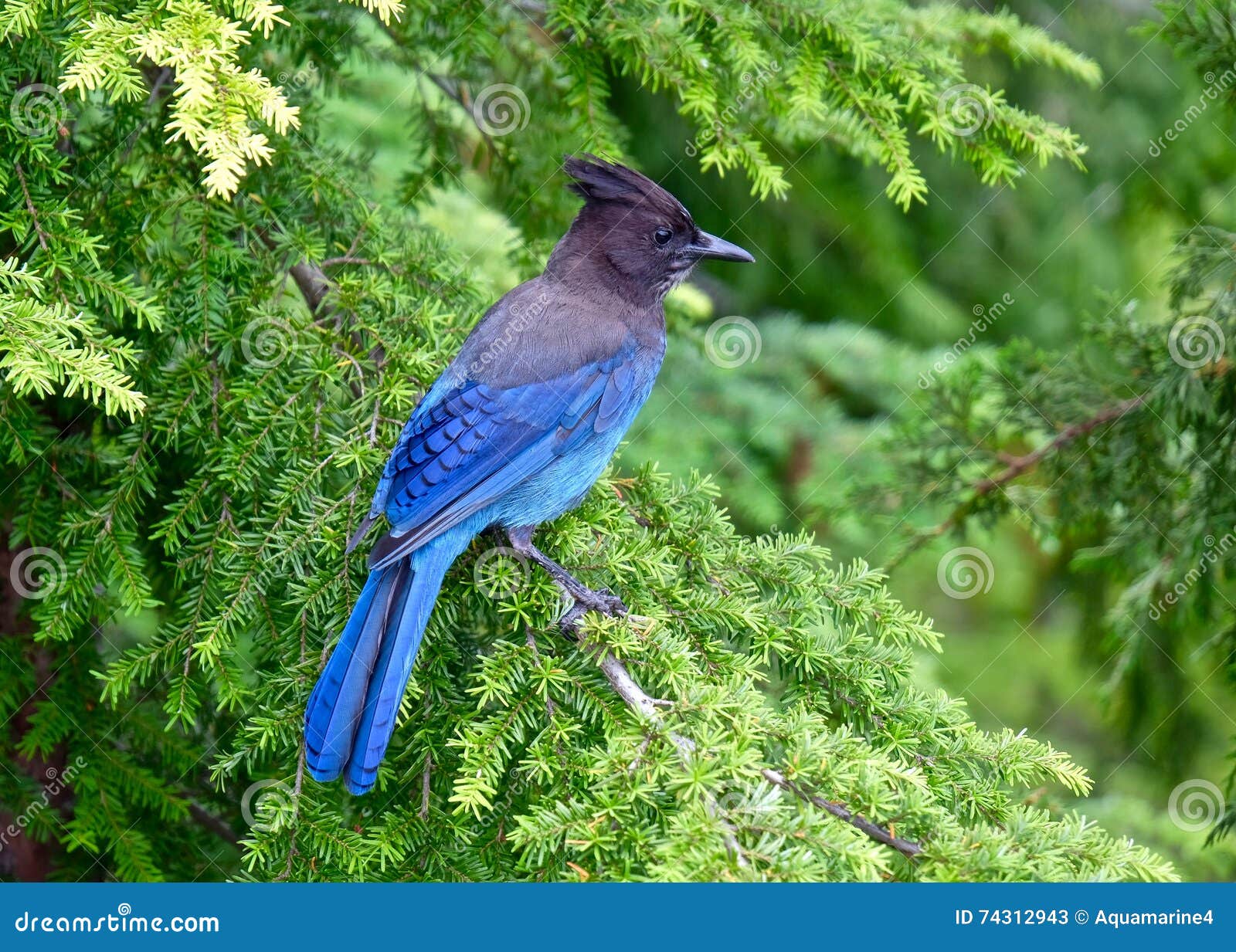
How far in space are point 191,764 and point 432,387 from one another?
3.47 feet

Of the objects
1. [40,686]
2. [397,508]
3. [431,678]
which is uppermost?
[397,508]

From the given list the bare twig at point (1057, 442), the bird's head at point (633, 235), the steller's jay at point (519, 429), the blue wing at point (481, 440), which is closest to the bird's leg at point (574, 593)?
the steller's jay at point (519, 429)

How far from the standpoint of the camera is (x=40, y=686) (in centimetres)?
269

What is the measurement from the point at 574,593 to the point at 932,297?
3588 millimetres

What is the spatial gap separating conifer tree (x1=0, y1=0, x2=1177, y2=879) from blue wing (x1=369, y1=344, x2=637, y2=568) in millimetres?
126

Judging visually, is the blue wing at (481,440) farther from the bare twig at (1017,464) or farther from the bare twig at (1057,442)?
the bare twig at (1057,442)

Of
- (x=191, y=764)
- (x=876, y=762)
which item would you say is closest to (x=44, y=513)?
(x=191, y=764)

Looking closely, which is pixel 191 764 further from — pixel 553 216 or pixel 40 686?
pixel 553 216

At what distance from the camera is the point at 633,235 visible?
3.32 m

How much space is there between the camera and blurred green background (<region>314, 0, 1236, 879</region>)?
4.25m

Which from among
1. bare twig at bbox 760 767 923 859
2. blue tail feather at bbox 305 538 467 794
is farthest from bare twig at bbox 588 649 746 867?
blue tail feather at bbox 305 538 467 794

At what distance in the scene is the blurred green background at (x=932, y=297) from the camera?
13.9 ft

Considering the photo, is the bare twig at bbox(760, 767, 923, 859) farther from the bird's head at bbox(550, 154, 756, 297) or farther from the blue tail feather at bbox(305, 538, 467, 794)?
the bird's head at bbox(550, 154, 756, 297)

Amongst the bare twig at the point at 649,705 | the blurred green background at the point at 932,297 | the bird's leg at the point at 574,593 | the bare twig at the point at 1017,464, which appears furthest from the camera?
the blurred green background at the point at 932,297
